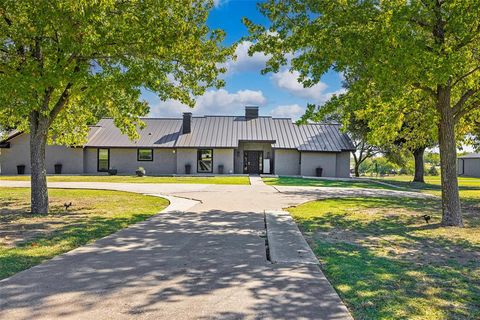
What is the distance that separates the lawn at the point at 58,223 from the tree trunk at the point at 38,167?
0.36 m

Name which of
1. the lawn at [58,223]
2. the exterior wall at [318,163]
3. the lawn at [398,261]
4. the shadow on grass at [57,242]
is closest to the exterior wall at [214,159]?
the exterior wall at [318,163]

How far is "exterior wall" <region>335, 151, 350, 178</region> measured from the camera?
3312 cm

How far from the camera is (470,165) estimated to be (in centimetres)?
5081

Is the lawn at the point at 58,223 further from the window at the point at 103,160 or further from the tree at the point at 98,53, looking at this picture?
the window at the point at 103,160

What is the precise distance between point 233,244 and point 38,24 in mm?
7063

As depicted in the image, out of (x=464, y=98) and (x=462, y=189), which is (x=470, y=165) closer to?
(x=462, y=189)

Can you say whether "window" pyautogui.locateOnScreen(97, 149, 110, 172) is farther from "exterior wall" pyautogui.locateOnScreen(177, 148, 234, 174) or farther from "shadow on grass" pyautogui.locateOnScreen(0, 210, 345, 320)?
"shadow on grass" pyautogui.locateOnScreen(0, 210, 345, 320)

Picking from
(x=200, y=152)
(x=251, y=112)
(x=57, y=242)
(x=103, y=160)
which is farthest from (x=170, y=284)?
(x=251, y=112)

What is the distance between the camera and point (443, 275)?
5.44 metres

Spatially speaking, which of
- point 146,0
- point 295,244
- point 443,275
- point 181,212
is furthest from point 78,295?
point 146,0

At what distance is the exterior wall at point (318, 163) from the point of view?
32.6 m

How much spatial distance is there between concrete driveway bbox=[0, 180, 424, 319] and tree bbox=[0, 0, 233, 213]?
4.25 metres

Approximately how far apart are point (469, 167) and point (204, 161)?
131 feet

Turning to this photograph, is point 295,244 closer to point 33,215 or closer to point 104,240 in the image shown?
point 104,240
